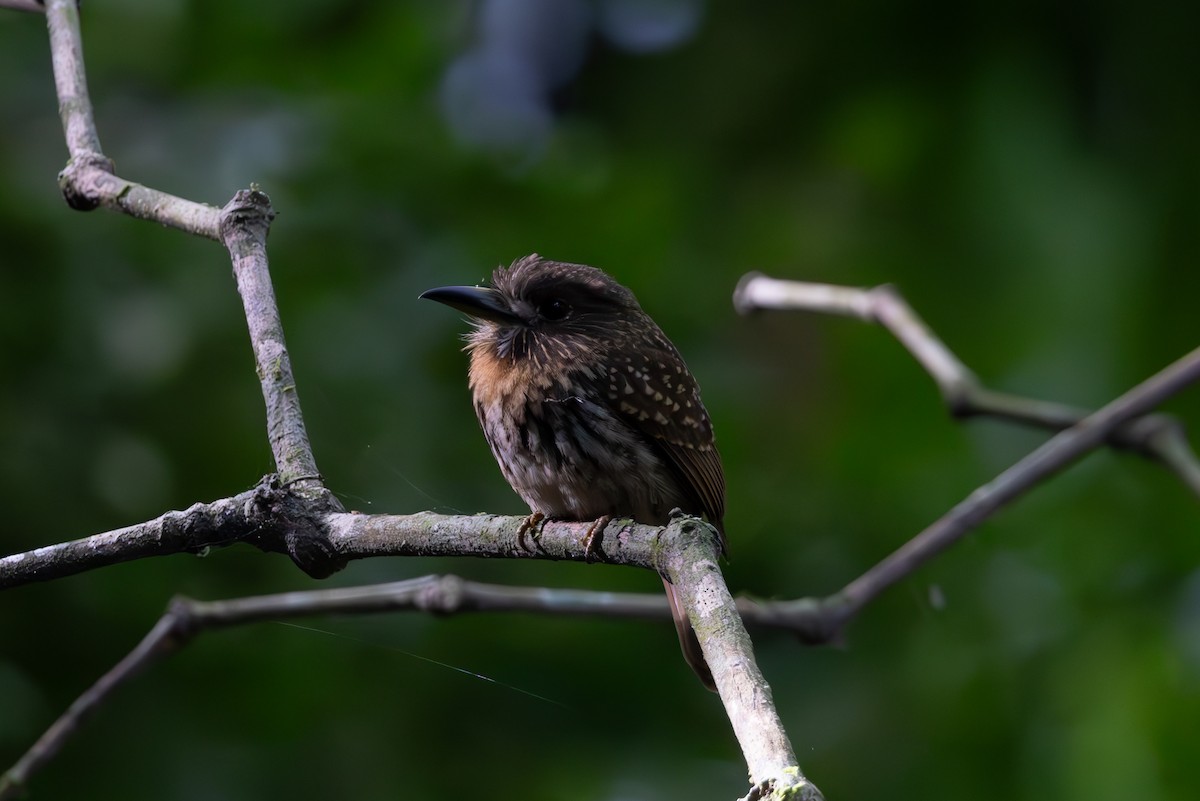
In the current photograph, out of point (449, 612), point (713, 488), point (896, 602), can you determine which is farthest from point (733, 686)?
point (896, 602)

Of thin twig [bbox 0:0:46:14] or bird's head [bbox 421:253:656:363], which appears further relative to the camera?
bird's head [bbox 421:253:656:363]

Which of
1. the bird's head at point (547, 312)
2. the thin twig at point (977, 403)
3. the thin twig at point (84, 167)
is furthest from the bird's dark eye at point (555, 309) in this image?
the thin twig at point (84, 167)

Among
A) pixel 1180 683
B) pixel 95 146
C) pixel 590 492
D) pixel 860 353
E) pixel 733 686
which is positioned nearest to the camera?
pixel 733 686

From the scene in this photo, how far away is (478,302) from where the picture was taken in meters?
2.79

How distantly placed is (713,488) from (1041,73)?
2.19 meters

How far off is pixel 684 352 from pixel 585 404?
5.57 feet

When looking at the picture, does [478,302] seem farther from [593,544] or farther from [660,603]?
[593,544]

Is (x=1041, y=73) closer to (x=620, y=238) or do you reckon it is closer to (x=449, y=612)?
(x=620, y=238)

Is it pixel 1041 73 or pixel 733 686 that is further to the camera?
pixel 1041 73

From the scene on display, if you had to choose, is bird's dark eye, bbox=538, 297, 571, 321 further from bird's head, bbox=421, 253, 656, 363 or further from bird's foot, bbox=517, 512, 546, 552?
bird's foot, bbox=517, 512, 546, 552

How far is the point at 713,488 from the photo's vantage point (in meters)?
2.92

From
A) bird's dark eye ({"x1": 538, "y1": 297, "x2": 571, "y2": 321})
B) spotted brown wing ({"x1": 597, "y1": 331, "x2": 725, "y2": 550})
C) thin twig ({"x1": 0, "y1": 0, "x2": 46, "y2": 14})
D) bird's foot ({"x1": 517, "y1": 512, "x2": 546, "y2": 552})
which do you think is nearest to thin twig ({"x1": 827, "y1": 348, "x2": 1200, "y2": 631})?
spotted brown wing ({"x1": 597, "y1": 331, "x2": 725, "y2": 550})

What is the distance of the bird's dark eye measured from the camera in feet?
9.70

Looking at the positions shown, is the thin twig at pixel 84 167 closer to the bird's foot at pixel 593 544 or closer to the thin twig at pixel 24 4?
the thin twig at pixel 24 4
